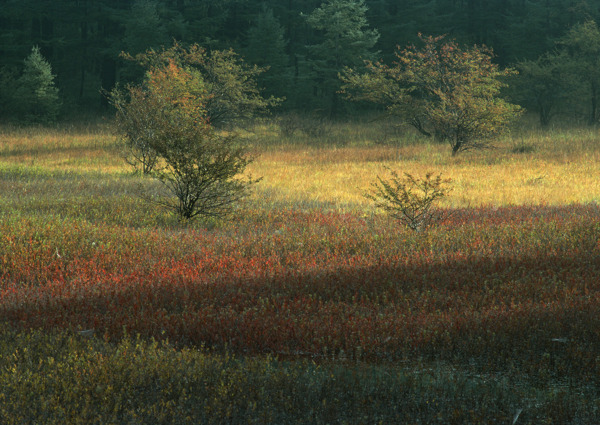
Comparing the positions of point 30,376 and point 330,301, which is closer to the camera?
point 30,376

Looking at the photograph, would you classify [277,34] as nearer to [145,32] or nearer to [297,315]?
[145,32]

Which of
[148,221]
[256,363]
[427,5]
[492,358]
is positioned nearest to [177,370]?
[256,363]

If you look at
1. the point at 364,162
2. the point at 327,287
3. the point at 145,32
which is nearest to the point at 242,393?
the point at 327,287

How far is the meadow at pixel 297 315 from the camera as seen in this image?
4145 mm

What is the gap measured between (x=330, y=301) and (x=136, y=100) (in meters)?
18.6

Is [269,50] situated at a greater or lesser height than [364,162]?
greater

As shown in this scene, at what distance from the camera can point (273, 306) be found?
20.9 feet

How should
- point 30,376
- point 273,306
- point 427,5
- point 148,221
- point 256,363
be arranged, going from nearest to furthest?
point 30,376 → point 256,363 → point 273,306 → point 148,221 → point 427,5

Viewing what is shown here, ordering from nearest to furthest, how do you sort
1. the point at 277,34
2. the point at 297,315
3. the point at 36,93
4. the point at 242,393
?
1. the point at 242,393
2. the point at 297,315
3. the point at 36,93
4. the point at 277,34

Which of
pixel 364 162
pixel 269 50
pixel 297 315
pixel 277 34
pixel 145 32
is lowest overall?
pixel 297 315

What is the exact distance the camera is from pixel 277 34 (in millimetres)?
51500

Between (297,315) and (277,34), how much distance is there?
48069 mm

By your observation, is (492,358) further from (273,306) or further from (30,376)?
(30,376)

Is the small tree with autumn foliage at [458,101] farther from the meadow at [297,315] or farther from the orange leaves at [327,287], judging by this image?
the orange leaves at [327,287]
